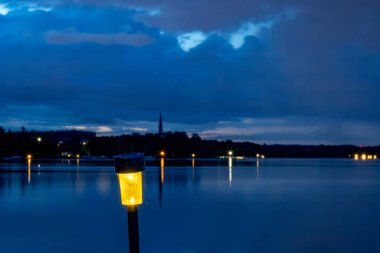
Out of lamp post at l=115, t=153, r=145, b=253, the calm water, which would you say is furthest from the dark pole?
the calm water

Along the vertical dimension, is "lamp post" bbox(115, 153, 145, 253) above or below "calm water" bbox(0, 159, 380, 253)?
above

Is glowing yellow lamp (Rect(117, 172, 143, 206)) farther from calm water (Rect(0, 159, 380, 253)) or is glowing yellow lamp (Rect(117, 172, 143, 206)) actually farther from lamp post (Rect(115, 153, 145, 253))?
calm water (Rect(0, 159, 380, 253))

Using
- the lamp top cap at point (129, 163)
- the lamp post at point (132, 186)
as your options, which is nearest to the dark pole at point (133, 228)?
the lamp post at point (132, 186)

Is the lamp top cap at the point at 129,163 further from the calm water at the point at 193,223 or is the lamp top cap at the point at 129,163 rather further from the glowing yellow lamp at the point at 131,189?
the calm water at the point at 193,223

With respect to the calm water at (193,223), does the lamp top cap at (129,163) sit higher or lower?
higher

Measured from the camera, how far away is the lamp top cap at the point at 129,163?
598 centimetres

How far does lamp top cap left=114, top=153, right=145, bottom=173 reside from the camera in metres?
5.98

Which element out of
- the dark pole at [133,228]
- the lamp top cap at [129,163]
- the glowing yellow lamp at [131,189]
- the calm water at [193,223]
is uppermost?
the lamp top cap at [129,163]

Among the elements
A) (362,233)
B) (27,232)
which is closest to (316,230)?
(362,233)

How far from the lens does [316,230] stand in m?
22.8

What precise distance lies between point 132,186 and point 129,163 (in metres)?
0.27

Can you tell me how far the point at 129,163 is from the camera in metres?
5.98

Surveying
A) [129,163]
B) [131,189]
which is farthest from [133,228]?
[129,163]

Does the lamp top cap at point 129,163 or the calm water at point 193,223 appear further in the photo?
the calm water at point 193,223
